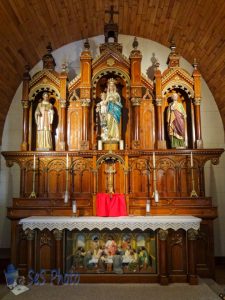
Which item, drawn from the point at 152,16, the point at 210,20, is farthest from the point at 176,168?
the point at 152,16

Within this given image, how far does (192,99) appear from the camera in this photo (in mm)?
7566


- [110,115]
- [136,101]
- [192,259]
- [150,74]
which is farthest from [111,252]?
[150,74]

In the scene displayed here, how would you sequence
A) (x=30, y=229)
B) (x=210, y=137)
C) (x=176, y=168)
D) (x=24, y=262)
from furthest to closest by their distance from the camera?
(x=210, y=137)
(x=176, y=168)
(x=24, y=262)
(x=30, y=229)

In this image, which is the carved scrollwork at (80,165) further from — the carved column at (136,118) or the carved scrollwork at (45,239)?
the carved scrollwork at (45,239)

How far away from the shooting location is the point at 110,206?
21.1 ft

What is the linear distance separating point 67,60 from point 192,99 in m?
3.46

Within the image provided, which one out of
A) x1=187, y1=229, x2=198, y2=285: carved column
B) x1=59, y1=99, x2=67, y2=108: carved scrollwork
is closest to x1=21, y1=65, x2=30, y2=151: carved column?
x1=59, y1=99, x2=67, y2=108: carved scrollwork

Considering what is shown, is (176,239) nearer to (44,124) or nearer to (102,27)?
(44,124)

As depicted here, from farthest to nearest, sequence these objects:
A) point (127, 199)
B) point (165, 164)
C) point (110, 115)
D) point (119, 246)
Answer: point (110, 115), point (165, 164), point (127, 199), point (119, 246)

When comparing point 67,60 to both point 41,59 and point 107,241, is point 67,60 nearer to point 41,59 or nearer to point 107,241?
point 41,59

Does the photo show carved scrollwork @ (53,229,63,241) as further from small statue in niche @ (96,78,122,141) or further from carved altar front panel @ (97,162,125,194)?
small statue in niche @ (96,78,122,141)

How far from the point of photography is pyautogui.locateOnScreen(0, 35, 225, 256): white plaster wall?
789 centimetres

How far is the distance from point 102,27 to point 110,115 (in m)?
2.68

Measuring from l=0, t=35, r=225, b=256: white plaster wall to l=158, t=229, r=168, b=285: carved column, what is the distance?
2.66m
